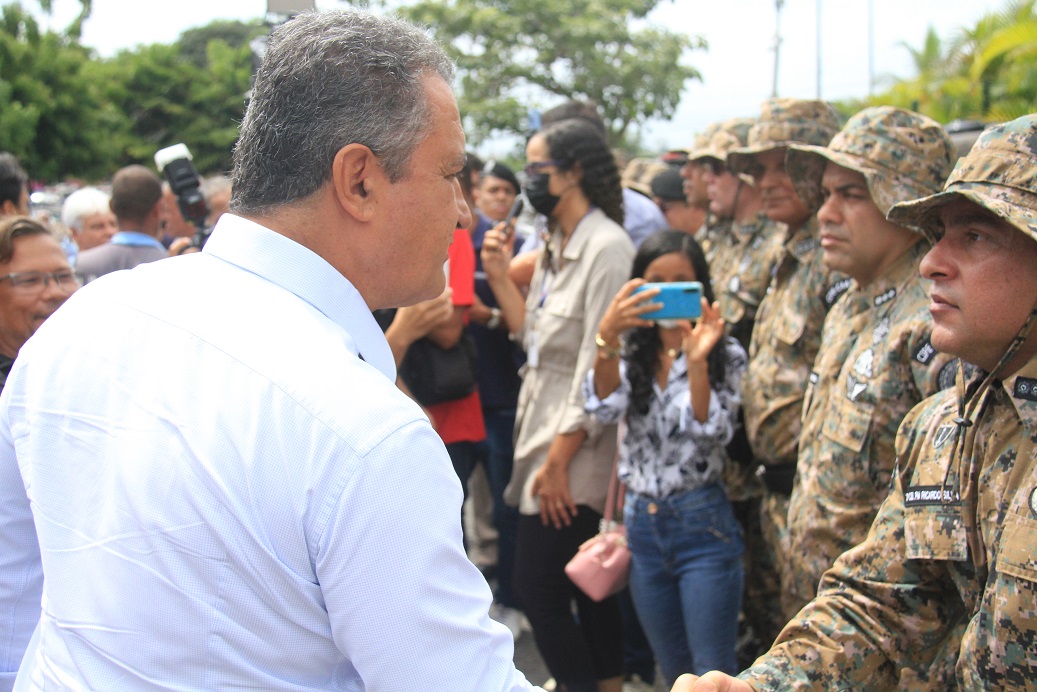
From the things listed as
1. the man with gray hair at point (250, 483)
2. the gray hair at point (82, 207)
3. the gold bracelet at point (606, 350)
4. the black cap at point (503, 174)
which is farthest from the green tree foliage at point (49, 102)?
the man with gray hair at point (250, 483)

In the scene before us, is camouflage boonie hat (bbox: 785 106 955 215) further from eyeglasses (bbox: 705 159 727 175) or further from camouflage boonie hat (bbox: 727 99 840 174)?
eyeglasses (bbox: 705 159 727 175)

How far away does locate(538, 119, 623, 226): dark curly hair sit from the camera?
12.7ft

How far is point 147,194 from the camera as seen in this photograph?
16.9ft

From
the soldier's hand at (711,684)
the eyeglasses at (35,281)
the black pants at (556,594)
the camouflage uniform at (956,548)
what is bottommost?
the black pants at (556,594)

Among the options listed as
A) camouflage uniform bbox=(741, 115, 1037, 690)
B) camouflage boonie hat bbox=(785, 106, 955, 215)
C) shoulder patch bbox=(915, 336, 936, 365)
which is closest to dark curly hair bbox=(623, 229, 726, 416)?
camouflage boonie hat bbox=(785, 106, 955, 215)

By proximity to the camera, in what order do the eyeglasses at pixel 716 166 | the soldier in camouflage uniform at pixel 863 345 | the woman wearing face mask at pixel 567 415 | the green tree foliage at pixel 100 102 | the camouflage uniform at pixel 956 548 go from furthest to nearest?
the green tree foliage at pixel 100 102
the eyeglasses at pixel 716 166
the woman wearing face mask at pixel 567 415
the soldier in camouflage uniform at pixel 863 345
the camouflage uniform at pixel 956 548

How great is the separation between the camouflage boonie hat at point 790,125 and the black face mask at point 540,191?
0.85 meters

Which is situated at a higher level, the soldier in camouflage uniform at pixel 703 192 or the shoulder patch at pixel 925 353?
the soldier in camouflage uniform at pixel 703 192

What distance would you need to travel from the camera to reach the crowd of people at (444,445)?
1.11 m

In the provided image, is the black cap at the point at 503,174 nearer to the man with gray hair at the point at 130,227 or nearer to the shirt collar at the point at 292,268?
the man with gray hair at the point at 130,227

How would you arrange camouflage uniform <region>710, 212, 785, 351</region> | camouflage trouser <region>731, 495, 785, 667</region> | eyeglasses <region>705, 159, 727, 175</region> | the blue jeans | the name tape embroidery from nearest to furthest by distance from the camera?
the name tape embroidery → the blue jeans → camouflage trouser <region>731, 495, 785, 667</region> → camouflage uniform <region>710, 212, 785, 351</region> → eyeglasses <region>705, 159, 727, 175</region>

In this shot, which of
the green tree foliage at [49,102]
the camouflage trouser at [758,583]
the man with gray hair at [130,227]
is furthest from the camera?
the green tree foliage at [49,102]

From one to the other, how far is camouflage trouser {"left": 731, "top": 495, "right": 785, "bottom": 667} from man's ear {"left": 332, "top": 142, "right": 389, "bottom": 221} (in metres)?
2.46

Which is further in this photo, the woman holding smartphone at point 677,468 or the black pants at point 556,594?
the black pants at point 556,594
